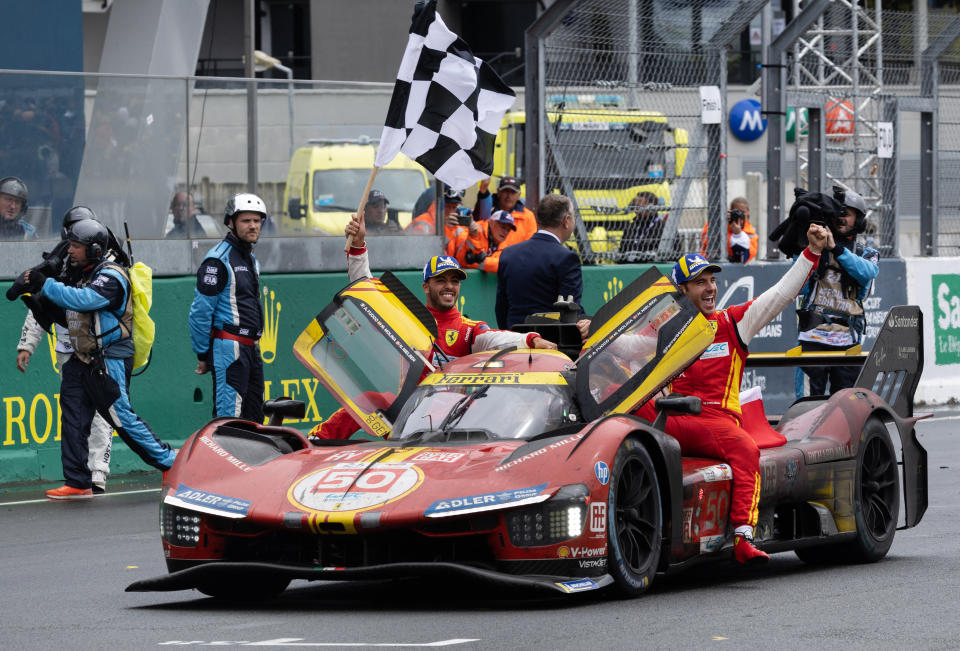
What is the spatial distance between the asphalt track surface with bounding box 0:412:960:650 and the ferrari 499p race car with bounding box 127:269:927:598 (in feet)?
0.57

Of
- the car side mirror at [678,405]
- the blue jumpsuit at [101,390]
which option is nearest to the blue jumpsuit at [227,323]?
the blue jumpsuit at [101,390]

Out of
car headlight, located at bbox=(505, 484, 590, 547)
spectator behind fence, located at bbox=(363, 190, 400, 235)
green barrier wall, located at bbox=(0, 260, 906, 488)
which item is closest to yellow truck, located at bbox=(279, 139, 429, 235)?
spectator behind fence, located at bbox=(363, 190, 400, 235)

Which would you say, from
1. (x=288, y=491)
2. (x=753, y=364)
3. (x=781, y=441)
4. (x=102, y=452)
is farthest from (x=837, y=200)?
(x=288, y=491)

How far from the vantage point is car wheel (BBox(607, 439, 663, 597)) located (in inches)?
282

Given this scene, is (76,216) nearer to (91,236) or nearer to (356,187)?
(91,236)

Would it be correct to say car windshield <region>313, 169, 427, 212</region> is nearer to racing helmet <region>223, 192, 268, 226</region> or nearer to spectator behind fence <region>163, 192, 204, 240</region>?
spectator behind fence <region>163, 192, 204, 240</region>

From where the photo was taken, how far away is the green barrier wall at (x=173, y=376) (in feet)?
41.8

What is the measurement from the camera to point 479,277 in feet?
51.4

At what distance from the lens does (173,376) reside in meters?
13.7

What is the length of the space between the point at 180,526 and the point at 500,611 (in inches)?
54.6

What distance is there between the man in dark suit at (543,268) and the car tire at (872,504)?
2.69 metres

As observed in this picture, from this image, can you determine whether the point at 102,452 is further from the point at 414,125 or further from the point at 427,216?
the point at 427,216

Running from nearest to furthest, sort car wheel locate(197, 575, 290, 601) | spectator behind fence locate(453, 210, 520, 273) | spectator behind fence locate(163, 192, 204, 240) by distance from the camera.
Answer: car wheel locate(197, 575, 290, 601) < spectator behind fence locate(163, 192, 204, 240) < spectator behind fence locate(453, 210, 520, 273)

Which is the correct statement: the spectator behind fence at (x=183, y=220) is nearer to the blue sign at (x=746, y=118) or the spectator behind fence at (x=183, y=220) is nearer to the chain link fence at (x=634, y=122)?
the chain link fence at (x=634, y=122)
